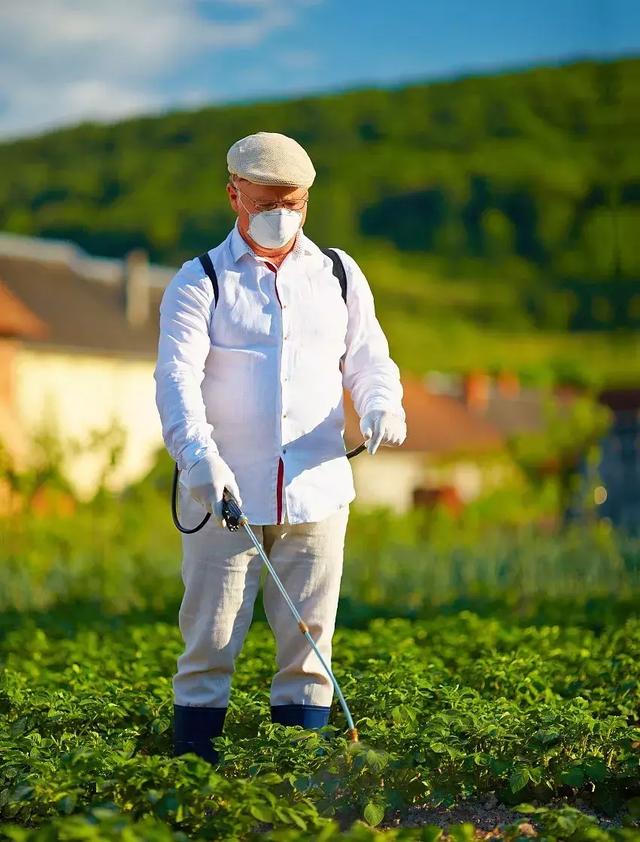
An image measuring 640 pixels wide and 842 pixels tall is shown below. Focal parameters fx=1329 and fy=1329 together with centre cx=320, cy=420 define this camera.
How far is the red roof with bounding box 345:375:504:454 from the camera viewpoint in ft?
154

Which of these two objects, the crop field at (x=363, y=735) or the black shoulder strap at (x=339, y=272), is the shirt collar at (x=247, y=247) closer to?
the black shoulder strap at (x=339, y=272)

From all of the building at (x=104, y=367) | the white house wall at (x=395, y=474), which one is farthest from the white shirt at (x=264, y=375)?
the white house wall at (x=395, y=474)

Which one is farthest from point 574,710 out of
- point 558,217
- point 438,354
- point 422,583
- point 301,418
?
point 558,217

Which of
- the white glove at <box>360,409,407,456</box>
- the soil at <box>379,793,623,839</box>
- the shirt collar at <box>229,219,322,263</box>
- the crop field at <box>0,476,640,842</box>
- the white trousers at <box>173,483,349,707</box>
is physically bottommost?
the soil at <box>379,793,623,839</box>

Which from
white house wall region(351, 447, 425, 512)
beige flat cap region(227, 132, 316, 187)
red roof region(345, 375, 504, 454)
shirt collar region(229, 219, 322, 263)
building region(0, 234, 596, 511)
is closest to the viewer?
beige flat cap region(227, 132, 316, 187)

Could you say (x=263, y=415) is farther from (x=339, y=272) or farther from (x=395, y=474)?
(x=395, y=474)

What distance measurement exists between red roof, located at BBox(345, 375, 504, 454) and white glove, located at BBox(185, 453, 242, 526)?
3784cm

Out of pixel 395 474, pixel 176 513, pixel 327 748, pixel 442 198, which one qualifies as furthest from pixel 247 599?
pixel 442 198

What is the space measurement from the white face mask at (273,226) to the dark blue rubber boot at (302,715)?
51.8 inches

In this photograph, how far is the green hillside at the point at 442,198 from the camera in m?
81.3

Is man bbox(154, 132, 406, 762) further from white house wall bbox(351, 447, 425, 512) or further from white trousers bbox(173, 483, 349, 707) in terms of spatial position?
white house wall bbox(351, 447, 425, 512)

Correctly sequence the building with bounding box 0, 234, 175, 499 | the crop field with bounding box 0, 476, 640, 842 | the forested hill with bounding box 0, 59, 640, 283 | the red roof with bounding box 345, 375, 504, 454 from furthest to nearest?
1. the forested hill with bounding box 0, 59, 640, 283
2. the red roof with bounding box 345, 375, 504, 454
3. the building with bounding box 0, 234, 175, 499
4. the crop field with bounding box 0, 476, 640, 842

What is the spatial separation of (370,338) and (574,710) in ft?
3.96

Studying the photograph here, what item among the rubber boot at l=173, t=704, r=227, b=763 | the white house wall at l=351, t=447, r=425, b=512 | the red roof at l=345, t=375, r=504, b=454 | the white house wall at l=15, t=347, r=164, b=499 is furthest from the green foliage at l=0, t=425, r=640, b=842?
the red roof at l=345, t=375, r=504, b=454
